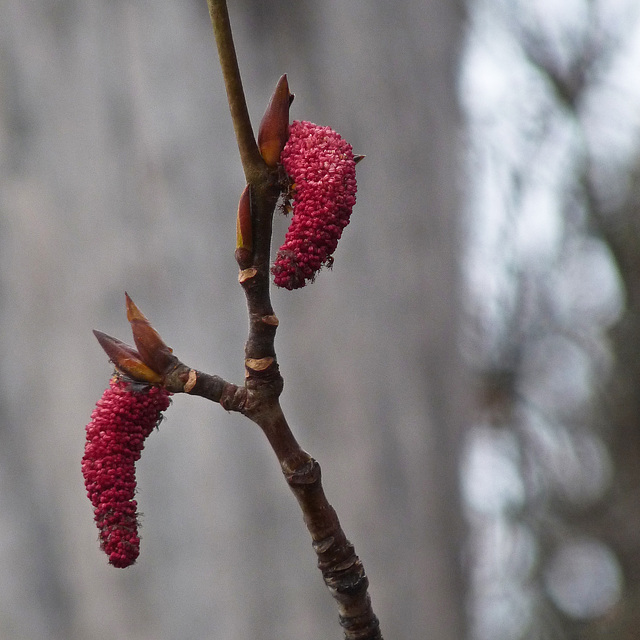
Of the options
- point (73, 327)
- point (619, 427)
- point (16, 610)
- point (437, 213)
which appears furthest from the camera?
point (437, 213)

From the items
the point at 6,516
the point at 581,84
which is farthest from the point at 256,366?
the point at 581,84

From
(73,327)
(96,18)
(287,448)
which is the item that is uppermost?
(96,18)

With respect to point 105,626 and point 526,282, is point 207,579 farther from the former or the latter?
point 526,282

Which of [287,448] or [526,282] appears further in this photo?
[526,282]

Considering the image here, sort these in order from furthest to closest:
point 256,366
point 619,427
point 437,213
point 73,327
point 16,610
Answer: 1. point 437,213
2. point 619,427
3. point 73,327
4. point 16,610
5. point 256,366

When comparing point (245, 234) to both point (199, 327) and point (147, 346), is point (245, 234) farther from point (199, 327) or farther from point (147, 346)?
point (199, 327)

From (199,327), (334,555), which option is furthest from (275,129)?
(199,327)

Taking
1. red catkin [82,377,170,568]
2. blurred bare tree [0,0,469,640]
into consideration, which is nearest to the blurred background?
blurred bare tree [0,0,469,640]
